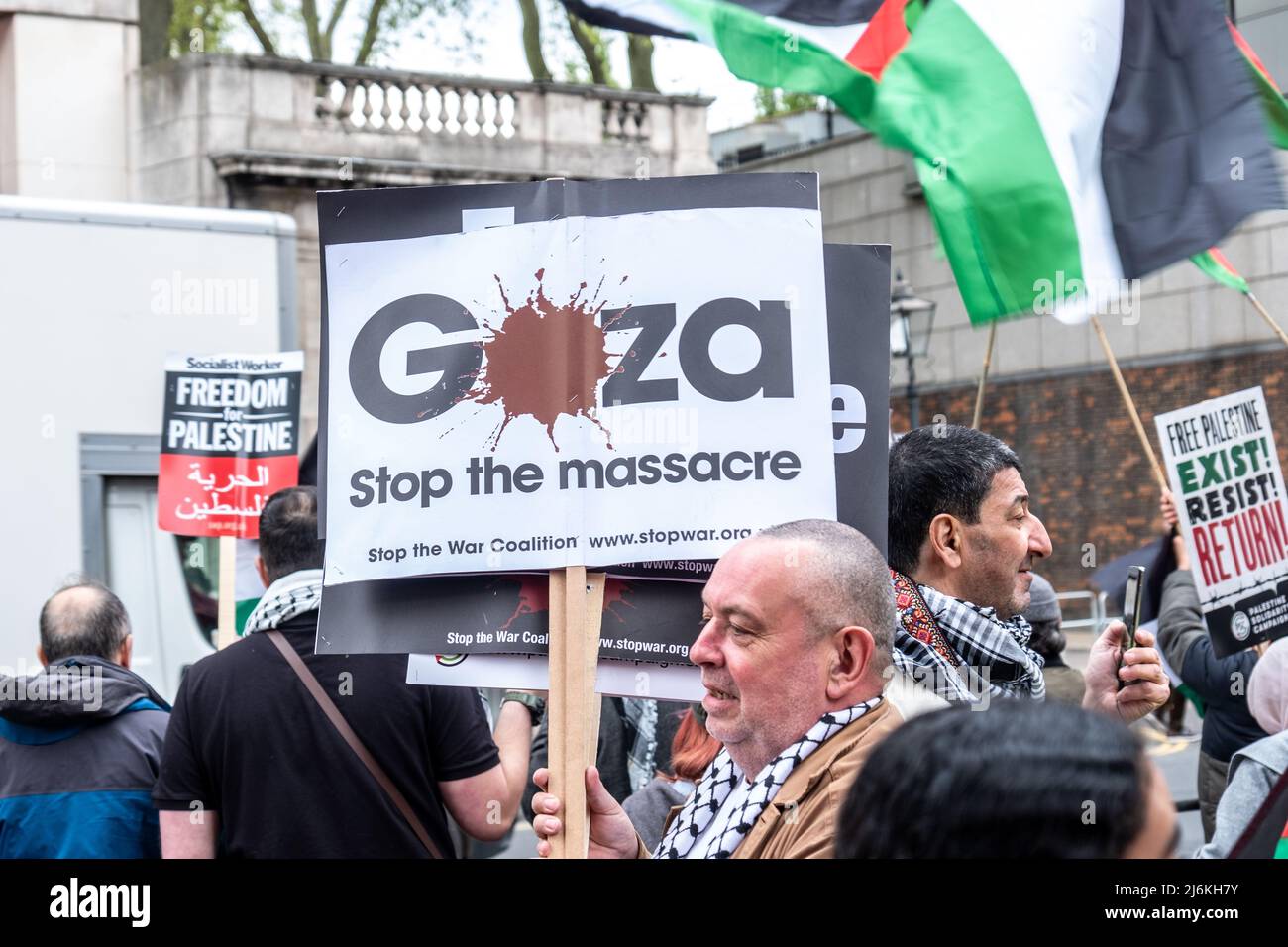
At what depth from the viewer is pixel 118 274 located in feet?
29.7

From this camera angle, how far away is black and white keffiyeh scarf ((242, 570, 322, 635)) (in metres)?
4.12

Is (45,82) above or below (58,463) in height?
above

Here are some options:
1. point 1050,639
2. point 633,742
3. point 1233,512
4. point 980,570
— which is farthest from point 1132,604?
point 1233,512

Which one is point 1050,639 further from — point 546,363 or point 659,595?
point 546,363

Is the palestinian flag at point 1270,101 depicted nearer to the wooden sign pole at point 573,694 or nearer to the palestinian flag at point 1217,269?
the palestinian flag at point 1217,269

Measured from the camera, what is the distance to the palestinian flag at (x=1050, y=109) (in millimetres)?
5762

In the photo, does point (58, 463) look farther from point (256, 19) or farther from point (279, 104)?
point (256, 19)

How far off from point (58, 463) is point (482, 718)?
5192 millimetres

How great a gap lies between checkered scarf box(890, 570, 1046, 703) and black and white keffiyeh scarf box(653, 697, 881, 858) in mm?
566

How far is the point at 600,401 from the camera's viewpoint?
3268 mm

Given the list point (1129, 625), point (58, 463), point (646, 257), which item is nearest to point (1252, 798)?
point (1129, 625)

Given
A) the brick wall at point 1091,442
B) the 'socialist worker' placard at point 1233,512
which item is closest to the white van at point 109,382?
the 'socialist worker' placard at point 1233,512

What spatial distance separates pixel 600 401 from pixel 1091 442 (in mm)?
19211
